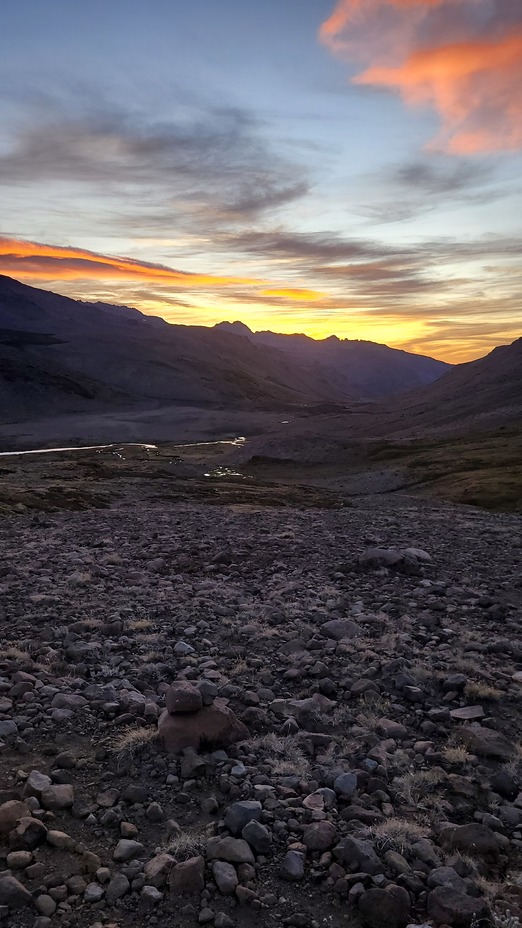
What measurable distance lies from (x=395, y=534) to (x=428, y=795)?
66.5 ft

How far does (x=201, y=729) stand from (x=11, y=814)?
2.53 m

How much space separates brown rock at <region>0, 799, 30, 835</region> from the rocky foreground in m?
0.02

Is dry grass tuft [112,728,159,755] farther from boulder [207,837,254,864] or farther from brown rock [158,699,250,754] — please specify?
boulder [207,837,254,864]

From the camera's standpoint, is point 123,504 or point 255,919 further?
point 123,504

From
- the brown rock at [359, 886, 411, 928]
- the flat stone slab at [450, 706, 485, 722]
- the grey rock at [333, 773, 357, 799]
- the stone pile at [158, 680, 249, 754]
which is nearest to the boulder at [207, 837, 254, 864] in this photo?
the brown rock at [359, 886, 411, 928]

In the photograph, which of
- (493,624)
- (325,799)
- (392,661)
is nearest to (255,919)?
(325,799)

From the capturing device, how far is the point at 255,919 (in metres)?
5.04

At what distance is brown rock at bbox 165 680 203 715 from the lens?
7.89 m

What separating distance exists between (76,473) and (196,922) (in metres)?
65.3

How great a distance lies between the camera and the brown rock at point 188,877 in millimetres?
5273

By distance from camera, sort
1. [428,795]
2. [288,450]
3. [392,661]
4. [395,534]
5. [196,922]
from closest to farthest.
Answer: [196,922] → [428,795] → [392,661] → [395,534] → [288,450]

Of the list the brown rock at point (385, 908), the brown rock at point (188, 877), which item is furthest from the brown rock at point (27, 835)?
the brown rock at point (385, 908)

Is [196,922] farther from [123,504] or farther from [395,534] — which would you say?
[123,504]

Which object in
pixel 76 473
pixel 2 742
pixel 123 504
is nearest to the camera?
pixel 2 742
